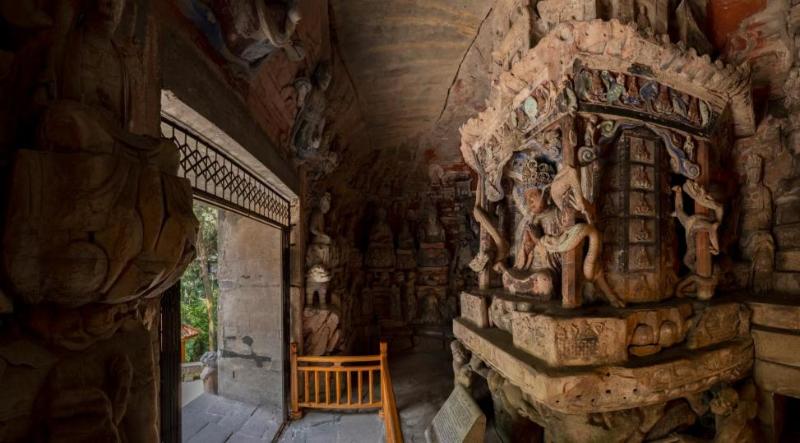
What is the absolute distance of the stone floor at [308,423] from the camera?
425cm

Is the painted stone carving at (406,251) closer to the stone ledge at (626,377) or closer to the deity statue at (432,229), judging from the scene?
the deity statue at (432,229)

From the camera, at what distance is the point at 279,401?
15.9 feet

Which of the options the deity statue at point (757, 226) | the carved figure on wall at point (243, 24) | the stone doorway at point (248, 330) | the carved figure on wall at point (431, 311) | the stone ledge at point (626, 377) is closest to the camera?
the carved figure on wall at point (243, 24)

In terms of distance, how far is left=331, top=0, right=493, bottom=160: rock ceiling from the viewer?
178 inches

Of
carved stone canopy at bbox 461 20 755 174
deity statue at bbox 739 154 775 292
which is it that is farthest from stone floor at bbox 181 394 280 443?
deity statue at bbox 739 154 775 292

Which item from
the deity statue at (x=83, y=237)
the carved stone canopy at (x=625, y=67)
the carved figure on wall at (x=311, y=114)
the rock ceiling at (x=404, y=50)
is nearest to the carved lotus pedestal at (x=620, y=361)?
the carved stone canopy at (x=625, y=67)

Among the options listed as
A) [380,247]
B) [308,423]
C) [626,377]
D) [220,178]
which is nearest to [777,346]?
[626,377]

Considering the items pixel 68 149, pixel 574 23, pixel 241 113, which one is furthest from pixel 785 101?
pixel 68 149

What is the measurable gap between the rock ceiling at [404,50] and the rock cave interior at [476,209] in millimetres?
43

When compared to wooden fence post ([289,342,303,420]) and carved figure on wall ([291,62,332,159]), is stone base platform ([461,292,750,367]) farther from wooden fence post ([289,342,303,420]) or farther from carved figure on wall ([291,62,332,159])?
carved figure on wall ([291,62,332,159])

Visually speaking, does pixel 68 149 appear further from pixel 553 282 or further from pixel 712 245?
pixel 712 245

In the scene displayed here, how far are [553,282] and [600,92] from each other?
7.17 ft

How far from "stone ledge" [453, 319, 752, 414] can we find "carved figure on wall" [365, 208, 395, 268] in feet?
16.7

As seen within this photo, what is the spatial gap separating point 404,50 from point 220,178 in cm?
374
